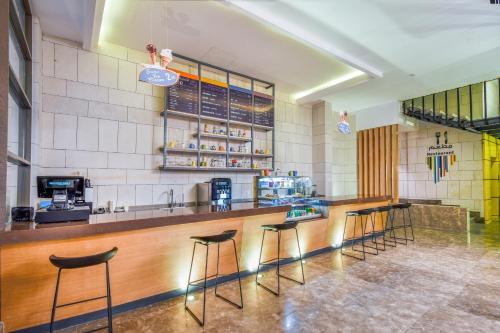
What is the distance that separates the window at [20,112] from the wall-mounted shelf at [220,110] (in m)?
1.63

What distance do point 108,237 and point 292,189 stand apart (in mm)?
3526

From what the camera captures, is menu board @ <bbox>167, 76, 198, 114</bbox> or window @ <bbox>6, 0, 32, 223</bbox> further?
menu board @ <bbox>167, 76, 198, 114</bbox>

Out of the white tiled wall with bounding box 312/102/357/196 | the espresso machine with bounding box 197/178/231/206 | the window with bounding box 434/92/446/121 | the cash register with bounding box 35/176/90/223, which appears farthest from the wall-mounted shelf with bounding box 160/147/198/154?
the window with bounding box 434/92/446/121

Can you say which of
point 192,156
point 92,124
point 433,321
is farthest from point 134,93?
point 433,321

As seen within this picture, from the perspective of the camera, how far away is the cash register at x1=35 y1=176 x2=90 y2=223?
7.54ft

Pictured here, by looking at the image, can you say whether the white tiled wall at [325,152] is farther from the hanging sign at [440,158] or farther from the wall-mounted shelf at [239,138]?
the hanging sign at [440,158]

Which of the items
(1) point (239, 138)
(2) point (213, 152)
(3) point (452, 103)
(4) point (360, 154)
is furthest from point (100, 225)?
(3) point (452, 103)

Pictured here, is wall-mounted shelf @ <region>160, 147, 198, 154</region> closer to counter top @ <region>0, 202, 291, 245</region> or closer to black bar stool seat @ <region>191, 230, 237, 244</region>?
counter top @ <region>0, 202, 291, 245</region>

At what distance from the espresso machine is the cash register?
5.78 feet

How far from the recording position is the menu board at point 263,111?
16.8 ft

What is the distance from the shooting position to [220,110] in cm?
460

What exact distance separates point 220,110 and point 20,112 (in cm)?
269

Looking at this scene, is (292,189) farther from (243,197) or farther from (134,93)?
(134,93)

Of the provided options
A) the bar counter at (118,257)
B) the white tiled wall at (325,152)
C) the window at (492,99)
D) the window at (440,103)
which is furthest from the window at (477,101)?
the bar counter at (118,257)
